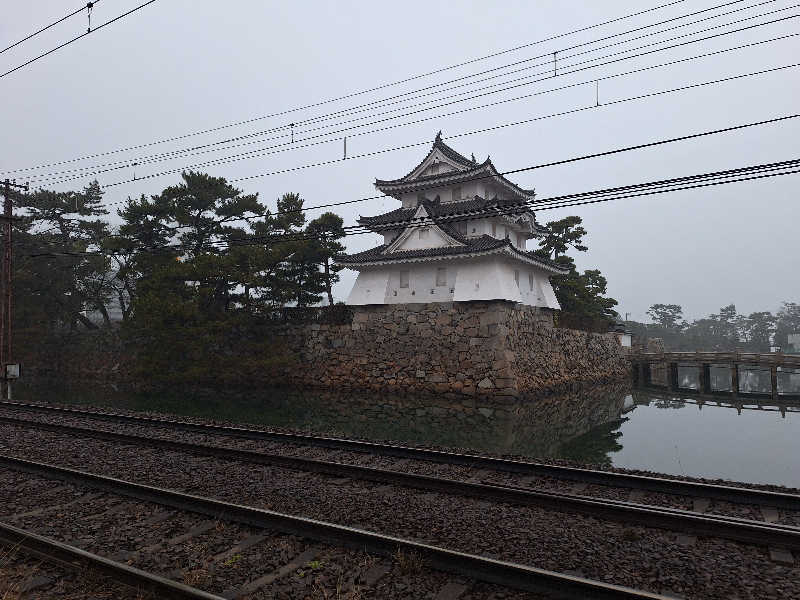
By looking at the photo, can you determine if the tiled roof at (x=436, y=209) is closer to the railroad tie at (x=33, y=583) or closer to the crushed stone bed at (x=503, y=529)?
the crushed stone bed at (x=503, y=529)

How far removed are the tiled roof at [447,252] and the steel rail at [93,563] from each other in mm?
21035

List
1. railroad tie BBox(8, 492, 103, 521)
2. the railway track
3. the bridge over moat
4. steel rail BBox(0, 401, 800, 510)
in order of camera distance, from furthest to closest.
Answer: the bridge over moat → steel rail BBox(0, 401, 800, 510) → railroad tie BBox(8, 492, 103, 521) → the railway track

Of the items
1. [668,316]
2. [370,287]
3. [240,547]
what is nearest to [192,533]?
[240,547]

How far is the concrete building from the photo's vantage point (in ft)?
82.1

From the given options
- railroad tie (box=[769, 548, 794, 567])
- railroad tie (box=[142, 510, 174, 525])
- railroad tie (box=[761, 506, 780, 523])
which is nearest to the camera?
railroad tie (box=[769, 548, 794, 567])

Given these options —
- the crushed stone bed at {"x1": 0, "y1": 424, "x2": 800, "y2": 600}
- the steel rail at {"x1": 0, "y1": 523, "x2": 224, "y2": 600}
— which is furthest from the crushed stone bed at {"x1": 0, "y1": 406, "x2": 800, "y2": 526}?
the steel rail at {"x1": 0, "y1": 523, "x2": 224, "y2": 600}

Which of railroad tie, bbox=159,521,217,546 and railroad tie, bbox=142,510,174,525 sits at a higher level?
→ railroad tie, bbox=159,521,217,546

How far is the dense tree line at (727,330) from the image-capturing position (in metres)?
71.2

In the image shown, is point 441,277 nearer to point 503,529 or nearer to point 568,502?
point 568,502

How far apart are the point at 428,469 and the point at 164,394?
20088 millimetres

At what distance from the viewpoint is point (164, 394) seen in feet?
80.8

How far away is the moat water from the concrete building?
232 inches

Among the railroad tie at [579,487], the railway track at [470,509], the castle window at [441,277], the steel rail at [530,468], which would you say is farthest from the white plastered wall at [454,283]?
the railroad tie at [579,487]

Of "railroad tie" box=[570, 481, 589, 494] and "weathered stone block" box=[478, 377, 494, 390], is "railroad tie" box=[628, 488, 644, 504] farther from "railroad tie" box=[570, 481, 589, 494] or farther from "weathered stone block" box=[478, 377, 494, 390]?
"weathered stone block" box=[478, 377, 494, 390]
